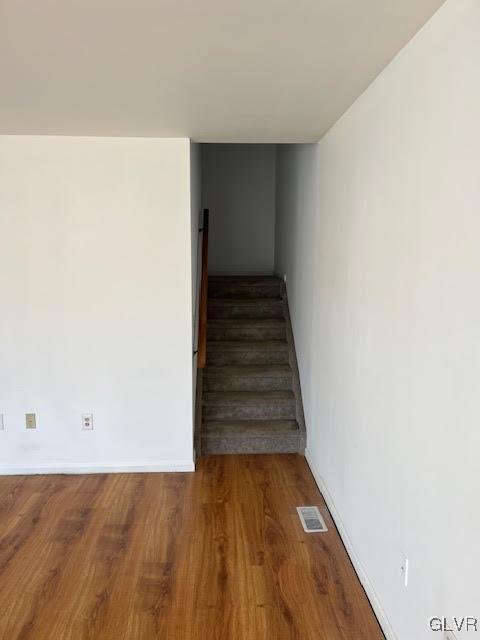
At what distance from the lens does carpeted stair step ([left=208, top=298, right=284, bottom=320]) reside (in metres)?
4.73

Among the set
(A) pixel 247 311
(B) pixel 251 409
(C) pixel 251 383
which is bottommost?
(B) pixel 251 409

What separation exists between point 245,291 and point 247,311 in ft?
1.06

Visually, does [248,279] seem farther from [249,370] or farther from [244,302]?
[249,370]

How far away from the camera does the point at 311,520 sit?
9.12ft

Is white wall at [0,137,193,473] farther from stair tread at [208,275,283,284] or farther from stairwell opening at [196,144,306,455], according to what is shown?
stair tread at [208,275,283,284]

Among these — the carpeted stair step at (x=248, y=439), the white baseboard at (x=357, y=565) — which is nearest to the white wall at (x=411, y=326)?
the white baseboard at (x=357, y=565)

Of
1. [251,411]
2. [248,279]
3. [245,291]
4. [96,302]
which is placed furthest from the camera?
[248,279]

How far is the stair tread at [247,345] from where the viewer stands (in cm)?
436

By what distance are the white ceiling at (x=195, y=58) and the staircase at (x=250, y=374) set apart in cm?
211

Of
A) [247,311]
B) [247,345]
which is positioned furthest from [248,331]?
[247,311]

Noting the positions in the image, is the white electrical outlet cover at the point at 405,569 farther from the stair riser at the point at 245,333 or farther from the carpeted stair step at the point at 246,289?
the carpeted stair step at the point at 246,289

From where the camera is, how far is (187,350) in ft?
11.1

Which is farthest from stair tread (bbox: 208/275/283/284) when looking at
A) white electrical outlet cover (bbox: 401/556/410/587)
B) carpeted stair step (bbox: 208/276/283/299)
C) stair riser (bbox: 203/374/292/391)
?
white electrical outlet cover (bbox: 401/556/410/587)

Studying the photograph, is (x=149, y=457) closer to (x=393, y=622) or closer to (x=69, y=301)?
(x=69, y=301)
